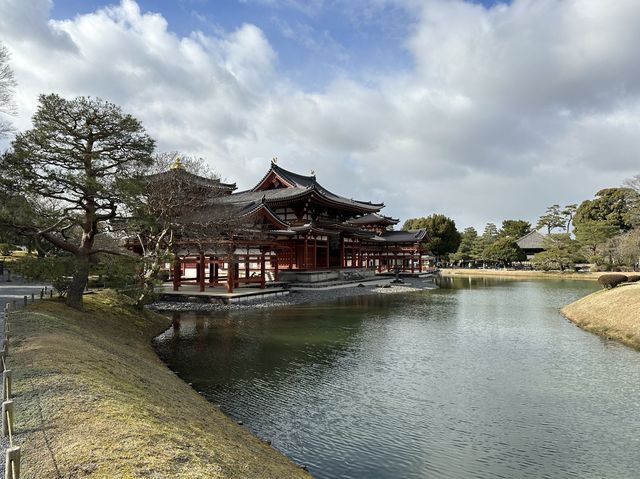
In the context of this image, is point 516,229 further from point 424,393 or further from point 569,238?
point 424,393

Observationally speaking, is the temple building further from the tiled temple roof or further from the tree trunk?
the tiled temple roof

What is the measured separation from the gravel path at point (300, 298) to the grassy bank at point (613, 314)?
625 inches

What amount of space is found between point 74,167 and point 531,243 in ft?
238

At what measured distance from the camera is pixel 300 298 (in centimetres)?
2952

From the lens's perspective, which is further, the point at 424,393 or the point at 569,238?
the point at 569,238

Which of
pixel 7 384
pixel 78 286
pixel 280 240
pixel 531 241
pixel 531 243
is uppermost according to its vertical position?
pixel 531 241

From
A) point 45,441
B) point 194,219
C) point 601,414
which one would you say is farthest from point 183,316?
point 601,414

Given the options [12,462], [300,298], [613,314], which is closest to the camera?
[12,462]

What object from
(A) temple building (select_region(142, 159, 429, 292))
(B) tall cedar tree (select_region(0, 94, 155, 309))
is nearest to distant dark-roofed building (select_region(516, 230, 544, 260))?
(A) temple building (select_region(142, 159, 429, 292))

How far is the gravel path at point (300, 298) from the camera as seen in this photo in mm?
23953

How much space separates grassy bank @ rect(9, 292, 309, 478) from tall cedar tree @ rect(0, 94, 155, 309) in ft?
17.2

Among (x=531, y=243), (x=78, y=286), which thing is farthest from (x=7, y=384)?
(x=531, y=243)

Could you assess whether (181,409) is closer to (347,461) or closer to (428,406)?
(347,461)

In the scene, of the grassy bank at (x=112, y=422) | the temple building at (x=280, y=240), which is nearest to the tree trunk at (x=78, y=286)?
the grassy bank at (x=112, y=422)
